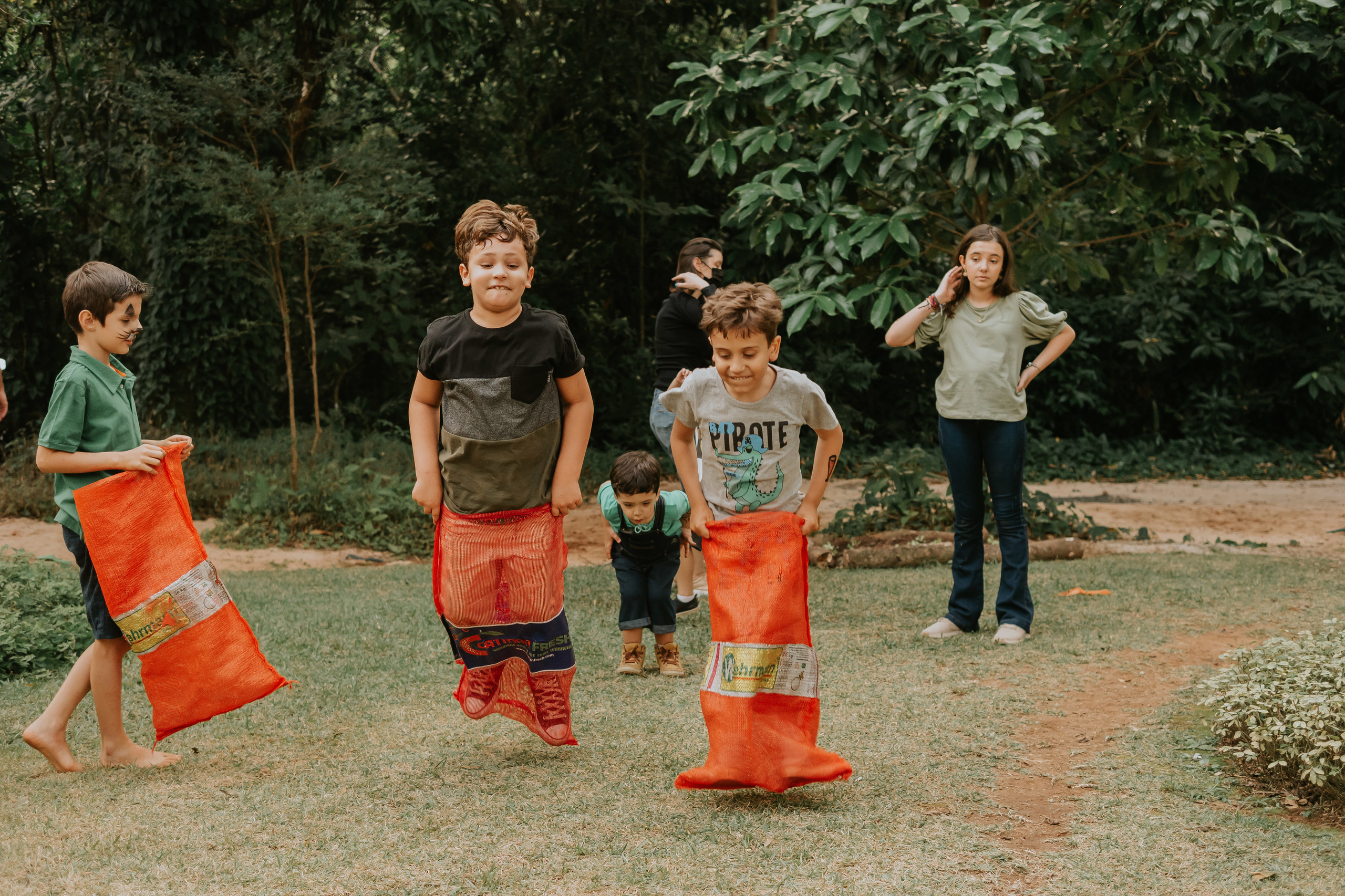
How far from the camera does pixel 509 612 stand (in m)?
3.56

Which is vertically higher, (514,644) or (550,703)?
(514,644)

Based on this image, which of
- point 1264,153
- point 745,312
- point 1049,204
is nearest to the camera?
point 745,312

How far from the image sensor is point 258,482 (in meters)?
9.62

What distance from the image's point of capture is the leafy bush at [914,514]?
28.0 ft

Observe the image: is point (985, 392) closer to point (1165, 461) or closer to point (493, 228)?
point (493, 228)

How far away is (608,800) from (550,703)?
0.47 metres

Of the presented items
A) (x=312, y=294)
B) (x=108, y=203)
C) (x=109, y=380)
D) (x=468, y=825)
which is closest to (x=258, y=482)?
(x=312, y=294)

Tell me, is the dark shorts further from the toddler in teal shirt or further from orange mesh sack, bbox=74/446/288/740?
the toddler in teal shirt

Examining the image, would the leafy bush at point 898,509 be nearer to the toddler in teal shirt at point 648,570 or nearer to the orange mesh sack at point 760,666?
the toddler in teal shirt at point 648,570

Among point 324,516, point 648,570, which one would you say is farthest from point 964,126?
point 324,516

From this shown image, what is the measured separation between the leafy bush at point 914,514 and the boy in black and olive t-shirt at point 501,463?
5.16 meters

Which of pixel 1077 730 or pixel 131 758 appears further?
pixel 1077 730

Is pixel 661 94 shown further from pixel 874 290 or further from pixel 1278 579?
pixel 1278 579

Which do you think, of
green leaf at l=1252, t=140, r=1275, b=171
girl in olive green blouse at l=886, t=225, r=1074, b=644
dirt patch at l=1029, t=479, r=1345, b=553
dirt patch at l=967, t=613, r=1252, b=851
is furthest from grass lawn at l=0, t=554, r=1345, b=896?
dirt patch at l=1029, t=479, r=1345, b=553
